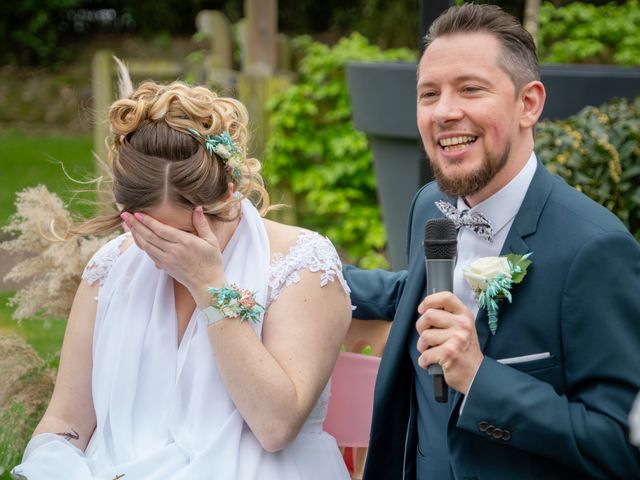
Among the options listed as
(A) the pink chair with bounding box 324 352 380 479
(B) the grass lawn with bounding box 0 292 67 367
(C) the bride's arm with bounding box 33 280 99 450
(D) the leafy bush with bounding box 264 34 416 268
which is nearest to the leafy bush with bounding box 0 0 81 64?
(D) the leafy bush with bounding box 264 34 416 268

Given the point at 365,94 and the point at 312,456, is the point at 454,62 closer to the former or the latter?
the point at 312,456

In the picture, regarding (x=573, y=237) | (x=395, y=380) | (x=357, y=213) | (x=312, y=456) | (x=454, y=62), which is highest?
(x=454, y=62)

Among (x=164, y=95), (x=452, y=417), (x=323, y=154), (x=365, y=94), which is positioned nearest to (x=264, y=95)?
(x=323, y=154)

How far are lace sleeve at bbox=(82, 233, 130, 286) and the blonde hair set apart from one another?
1.13ft

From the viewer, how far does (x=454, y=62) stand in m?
2.35

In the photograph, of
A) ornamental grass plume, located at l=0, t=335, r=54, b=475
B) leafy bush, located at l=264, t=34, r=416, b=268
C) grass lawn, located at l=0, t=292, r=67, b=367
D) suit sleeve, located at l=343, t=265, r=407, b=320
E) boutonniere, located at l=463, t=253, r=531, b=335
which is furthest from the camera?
leafy bush, located at l=264, t=34, r=416, b=268

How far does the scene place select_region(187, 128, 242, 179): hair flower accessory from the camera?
274cm

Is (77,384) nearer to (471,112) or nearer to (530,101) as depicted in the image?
(471,112)

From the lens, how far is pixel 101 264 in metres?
3.05

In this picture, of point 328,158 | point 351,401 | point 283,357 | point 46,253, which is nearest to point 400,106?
point 328,158

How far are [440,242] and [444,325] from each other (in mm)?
188

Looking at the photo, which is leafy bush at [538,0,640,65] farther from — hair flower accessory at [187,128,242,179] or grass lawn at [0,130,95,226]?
hair flower accessory at [187,128,242,179]

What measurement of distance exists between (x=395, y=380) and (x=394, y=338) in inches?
4.4

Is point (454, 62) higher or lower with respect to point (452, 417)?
higher
